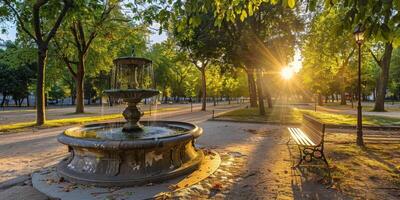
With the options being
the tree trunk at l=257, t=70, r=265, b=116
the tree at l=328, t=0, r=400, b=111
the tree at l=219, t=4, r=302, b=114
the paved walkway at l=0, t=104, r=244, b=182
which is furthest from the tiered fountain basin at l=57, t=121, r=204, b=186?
the tree trunk at l=257, t=70, r=265, b=116

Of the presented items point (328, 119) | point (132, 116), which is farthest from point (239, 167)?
point (328, 119)

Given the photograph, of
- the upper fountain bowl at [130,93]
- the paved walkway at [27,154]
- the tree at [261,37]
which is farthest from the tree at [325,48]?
the paved walkway at [27,154]

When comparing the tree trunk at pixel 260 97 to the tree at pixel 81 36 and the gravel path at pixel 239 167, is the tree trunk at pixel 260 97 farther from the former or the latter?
the tree at pixel 81 36

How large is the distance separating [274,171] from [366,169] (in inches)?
83.4

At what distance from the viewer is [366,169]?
256 inches

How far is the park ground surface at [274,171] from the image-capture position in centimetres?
499

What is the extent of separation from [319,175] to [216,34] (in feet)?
50.4

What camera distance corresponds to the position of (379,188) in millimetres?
5215

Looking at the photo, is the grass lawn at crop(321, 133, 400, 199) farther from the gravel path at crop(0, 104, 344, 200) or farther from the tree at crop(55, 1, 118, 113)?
the tree at crop(55, 1, 118, 113)

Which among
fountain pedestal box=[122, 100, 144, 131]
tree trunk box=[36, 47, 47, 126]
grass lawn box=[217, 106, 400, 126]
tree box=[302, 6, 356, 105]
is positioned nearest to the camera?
fountain pedestal box=[122, 100, 144, 131]

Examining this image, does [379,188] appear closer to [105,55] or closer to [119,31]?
[119,31]

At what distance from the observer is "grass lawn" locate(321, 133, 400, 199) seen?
511 centimetres

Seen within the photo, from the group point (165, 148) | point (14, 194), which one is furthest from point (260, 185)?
point (14, 194)

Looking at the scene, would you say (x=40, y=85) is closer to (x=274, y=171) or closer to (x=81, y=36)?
(x=81, y=36)
